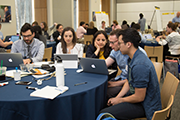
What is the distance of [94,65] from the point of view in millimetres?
2311

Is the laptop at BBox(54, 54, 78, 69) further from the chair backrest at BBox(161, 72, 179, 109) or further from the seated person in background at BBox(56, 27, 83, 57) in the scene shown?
the chair backrest at BBox(161, 72, 179, 109)

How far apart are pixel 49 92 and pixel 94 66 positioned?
2.49ft

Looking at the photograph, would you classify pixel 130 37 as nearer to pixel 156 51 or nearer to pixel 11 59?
pixel 11 59

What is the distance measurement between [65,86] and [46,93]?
229 mm

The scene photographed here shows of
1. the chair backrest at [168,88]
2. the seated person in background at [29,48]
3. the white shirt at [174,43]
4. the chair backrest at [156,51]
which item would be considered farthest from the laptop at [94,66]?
the white shirt at [174,43]

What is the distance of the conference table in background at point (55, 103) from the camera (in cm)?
158

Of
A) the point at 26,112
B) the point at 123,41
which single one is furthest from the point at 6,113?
the point at 123,41

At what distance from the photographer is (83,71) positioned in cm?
249

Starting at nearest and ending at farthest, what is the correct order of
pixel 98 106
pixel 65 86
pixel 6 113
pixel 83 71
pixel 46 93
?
pixel 6 113 → pixel 46 93 → pixel 65 86 → pixel 98 106 → pixel 83 71

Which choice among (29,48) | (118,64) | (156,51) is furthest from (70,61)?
(156,51)

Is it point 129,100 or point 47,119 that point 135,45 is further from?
point 47,119

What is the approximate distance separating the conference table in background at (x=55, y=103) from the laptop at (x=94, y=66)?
250 millimetres

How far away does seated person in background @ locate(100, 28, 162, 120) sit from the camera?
5.83 ft

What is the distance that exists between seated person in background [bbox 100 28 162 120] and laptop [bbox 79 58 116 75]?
0.39 m
